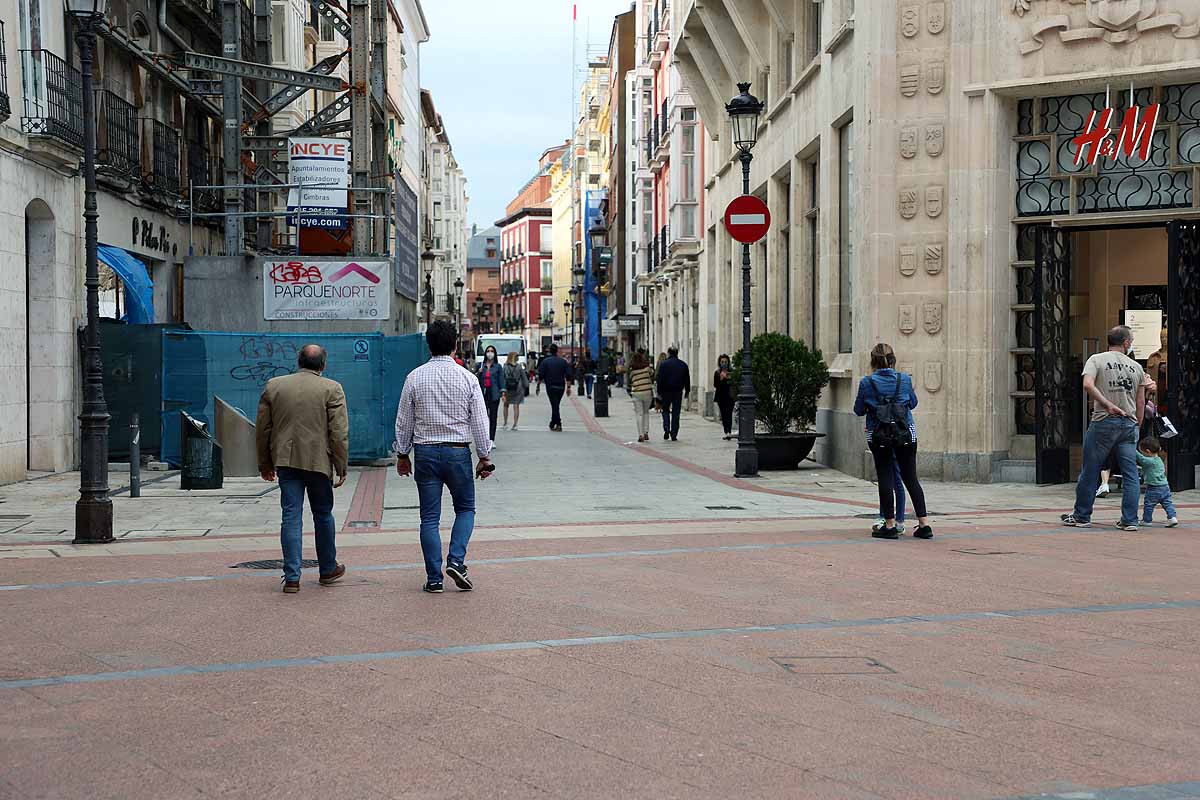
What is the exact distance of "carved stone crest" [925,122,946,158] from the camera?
17.2 meters

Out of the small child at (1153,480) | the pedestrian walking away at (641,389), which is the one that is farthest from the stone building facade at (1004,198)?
the pedestrian walking away at (641,389)

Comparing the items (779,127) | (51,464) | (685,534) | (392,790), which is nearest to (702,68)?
(779,127)

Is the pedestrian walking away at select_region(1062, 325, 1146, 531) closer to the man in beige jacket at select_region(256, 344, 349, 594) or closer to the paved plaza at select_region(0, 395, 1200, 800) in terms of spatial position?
the paved plaza at select_region(0, 395, 1200, 800)

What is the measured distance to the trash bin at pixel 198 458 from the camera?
16.2 metres

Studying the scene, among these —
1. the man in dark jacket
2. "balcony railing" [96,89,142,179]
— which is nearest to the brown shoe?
"balcony railing" [96,89,142,179]

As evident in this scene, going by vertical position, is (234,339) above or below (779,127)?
below

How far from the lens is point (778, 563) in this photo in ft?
34.7

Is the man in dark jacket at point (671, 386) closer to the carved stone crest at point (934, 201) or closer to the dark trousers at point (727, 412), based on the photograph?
the dark trousers at point (727, 412)

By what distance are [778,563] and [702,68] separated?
2308 cm

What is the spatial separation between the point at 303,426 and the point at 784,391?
37.0 feet

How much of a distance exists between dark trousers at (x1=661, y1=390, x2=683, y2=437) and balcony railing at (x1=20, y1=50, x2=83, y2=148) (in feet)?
39.0

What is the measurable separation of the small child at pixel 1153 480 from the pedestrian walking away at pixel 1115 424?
0.41 feet

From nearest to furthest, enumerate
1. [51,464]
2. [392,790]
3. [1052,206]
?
[392,790] → [1052,206] → [51,464]

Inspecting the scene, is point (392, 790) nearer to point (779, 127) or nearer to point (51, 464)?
point (51, 464)
